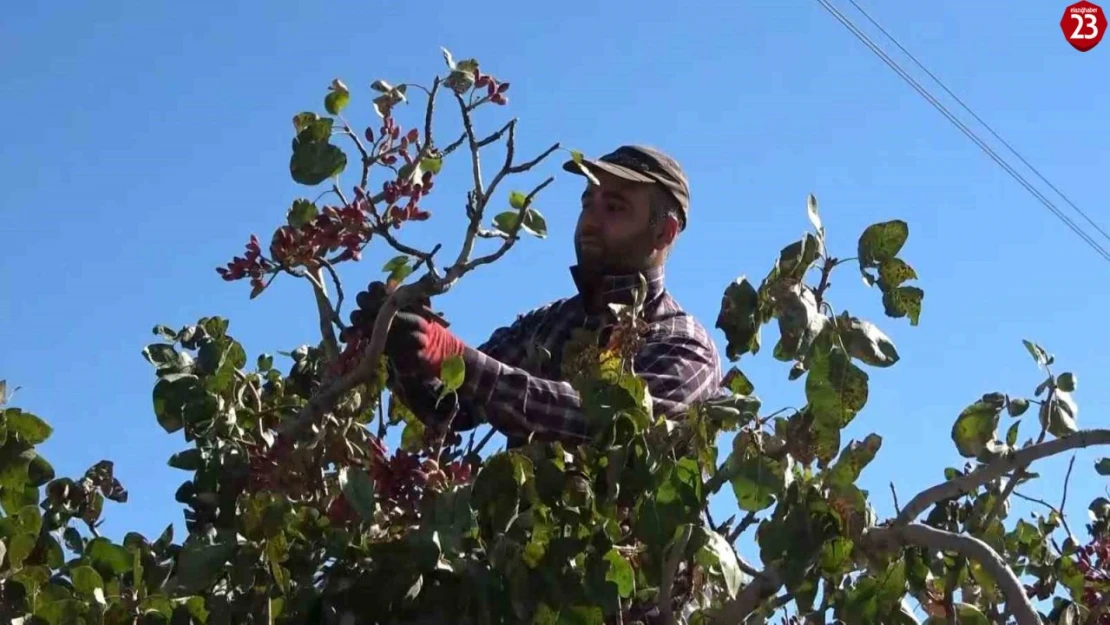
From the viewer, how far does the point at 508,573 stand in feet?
7.58

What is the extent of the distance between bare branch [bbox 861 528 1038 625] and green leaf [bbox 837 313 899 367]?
9.4 inches

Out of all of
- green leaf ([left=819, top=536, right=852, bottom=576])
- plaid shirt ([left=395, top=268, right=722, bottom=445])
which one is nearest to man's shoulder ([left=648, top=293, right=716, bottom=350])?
plaid shirt ([left=395, top=268, right=722, bottom=445])

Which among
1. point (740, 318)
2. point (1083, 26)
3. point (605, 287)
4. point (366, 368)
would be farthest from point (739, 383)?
point (1083, 26)

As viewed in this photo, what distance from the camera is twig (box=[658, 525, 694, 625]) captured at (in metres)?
2.32

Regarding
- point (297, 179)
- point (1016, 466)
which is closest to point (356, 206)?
point (297, 179)

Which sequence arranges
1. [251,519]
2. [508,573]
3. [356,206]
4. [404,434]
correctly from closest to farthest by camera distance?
[508,573] < [251,519] < [356,206] < [404,434]

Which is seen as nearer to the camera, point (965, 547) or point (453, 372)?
point (965, 547)

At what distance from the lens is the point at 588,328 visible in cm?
324

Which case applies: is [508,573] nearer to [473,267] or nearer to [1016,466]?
[473,267]

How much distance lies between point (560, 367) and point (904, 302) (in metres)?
0.83

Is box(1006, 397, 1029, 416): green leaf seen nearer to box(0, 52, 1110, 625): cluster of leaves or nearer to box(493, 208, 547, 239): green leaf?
box(0, 52, 1110, 625): cluster of leaves

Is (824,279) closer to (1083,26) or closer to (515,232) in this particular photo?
(515,232)

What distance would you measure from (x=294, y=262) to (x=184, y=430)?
30cm

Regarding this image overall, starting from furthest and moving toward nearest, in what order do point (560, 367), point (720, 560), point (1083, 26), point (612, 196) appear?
point (1083, 26), point (612, 196), point (560, 367), point (720, 560)
